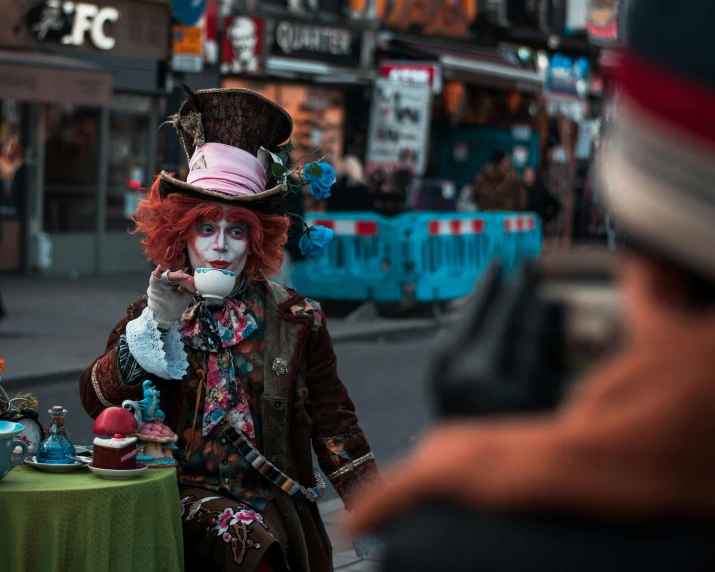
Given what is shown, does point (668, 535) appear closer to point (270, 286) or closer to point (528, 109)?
point (270, 286)

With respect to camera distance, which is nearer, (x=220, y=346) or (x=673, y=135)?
(x=673, y=135)

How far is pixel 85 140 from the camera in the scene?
67.6 feet

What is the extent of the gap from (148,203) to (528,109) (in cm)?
2594

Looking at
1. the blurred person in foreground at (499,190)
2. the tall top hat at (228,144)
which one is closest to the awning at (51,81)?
the blurred person in foreground at (499,190)

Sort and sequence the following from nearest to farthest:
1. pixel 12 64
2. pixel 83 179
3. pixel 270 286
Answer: pixel 270 286, pixel 12 64, pixel 83 179

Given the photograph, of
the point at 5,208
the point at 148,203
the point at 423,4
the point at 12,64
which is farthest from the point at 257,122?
the point at 423,4

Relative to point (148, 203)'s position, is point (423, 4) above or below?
above

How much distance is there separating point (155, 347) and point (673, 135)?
3.18 meters

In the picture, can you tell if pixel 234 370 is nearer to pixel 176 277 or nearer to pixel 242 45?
pixel 176 277

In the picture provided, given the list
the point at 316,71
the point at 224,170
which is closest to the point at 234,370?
the point at 224,170

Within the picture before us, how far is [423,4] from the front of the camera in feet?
84.1

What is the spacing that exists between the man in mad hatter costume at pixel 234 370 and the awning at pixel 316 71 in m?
17.1

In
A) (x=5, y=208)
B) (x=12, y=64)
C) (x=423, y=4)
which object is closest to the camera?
(x=12, y=64)

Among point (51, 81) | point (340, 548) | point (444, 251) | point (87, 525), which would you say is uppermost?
point (51, 81)
